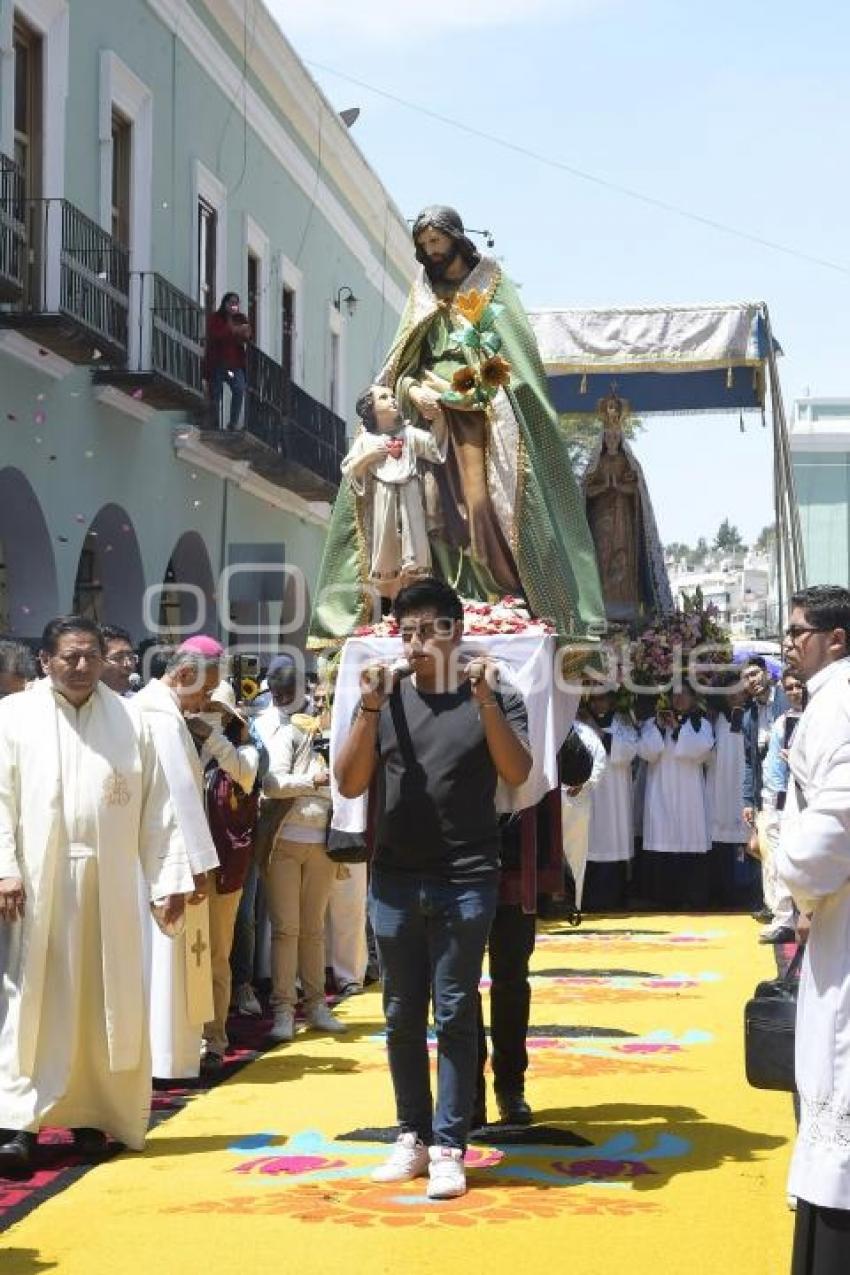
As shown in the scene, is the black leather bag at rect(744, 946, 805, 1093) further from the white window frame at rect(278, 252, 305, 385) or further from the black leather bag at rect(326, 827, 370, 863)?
the white window frame at rect(278, 252, 305, 385)

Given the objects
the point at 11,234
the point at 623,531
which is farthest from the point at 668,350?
the point at 11,234

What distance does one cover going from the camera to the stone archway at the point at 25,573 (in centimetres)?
1645

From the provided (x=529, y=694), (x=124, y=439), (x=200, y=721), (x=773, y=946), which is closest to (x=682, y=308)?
(x=124, y=439)

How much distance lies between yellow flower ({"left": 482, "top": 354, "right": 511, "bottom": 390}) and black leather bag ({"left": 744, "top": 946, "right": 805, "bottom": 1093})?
316cm

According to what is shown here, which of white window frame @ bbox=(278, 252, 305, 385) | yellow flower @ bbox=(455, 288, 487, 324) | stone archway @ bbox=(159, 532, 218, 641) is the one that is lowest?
yellow flower @ bbox=(455, 288, 487, 324)

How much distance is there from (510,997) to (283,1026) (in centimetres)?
250

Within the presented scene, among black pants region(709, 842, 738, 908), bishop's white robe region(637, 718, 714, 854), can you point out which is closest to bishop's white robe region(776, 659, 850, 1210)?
bishop's white robe region(637, 718, 714, 854)

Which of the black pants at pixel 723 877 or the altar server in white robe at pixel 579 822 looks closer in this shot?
the altar server in white robe at pixel 579 822

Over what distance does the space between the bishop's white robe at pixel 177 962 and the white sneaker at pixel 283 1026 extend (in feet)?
2.67

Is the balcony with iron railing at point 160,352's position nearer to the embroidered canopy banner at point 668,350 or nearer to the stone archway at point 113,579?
the stone archway at point 113,579

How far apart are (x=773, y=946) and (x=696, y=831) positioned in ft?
11.3

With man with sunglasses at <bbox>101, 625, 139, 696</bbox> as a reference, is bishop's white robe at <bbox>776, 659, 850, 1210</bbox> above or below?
below

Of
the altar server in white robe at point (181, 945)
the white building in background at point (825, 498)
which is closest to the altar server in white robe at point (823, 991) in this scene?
the altar server in white robe at point (181, 945)

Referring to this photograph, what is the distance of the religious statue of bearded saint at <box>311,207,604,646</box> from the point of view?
7945 millimetres
